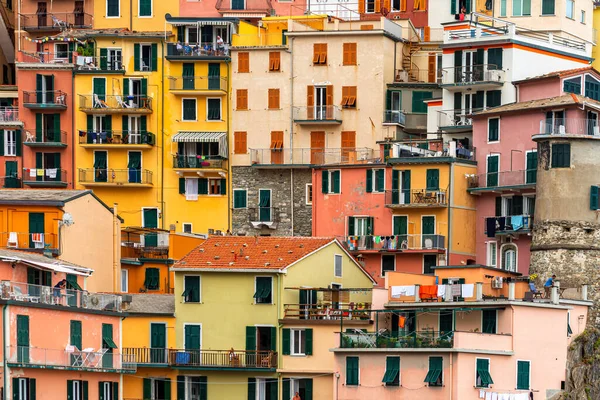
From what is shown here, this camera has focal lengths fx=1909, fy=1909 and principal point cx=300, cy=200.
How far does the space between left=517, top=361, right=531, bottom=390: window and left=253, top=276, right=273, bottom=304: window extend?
13880 mm

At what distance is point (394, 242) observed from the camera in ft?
352

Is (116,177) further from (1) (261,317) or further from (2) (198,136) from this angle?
(1) (261,317)

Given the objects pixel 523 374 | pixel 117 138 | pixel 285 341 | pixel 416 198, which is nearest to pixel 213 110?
pixel 117 138

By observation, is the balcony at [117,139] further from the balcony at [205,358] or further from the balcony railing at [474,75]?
the balcony at [205,358]

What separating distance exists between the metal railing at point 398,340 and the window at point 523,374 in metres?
3.70

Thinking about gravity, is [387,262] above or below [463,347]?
above

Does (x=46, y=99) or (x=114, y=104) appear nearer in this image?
(x=114, y=104)

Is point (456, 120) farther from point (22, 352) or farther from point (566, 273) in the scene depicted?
point (22, 352)

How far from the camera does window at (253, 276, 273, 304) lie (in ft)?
311

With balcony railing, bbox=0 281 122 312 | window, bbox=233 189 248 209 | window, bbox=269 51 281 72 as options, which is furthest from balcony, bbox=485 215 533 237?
balcony railing, bbox=0 281 122 312

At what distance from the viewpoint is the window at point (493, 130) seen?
106812 millimetres

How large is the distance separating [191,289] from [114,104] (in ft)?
80.9

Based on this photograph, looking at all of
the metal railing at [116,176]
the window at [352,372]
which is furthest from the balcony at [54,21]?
the window at [352,372]

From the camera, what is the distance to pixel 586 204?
9681 centimetres
